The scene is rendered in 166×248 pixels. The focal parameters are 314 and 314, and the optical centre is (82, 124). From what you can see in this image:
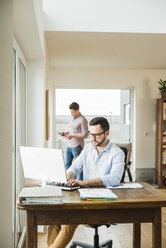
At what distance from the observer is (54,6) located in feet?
12.6

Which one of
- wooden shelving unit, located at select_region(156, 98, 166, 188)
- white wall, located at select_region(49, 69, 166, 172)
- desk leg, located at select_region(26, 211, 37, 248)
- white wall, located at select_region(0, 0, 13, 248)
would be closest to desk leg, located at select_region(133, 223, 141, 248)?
desk leg, located at select_region(26, 211, 37, 248)

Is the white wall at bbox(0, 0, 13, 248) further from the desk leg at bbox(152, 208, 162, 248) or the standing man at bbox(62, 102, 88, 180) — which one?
the standing man at bbox(62, 102, 88, 180)

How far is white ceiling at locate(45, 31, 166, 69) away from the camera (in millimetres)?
4043

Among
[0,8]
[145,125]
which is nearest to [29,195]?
[0,8]

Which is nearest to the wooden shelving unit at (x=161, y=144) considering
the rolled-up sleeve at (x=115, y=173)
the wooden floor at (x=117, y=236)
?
the wooden floor at (x=117, y=236)

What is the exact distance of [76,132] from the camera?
5148 millimetres

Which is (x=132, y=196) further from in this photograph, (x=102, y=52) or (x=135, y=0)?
(x=102, y=52)

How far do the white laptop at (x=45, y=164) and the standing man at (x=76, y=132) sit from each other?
273 cm

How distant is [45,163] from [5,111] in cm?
53

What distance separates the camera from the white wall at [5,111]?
1757 mm

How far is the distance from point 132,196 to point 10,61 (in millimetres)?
1143

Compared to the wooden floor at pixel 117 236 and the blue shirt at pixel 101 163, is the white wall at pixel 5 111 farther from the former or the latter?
the wooden floor at pixel 117 236

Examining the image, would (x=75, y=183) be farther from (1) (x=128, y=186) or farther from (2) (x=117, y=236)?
(2) (x=117, y=236)

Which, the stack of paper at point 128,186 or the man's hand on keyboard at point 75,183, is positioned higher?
the man's hand on keyboard at point 75,183
